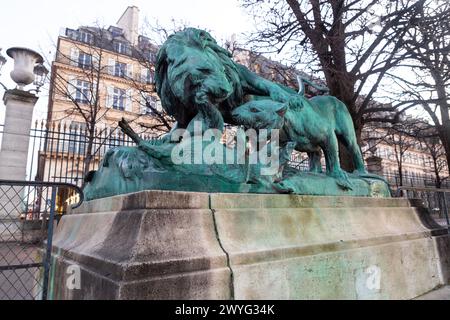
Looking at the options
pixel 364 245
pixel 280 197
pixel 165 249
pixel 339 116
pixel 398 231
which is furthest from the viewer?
pixel 339 116

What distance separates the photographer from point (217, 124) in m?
2.81

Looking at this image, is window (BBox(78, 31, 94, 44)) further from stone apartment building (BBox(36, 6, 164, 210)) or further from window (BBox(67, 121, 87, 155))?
window (BBox(67, 121, 87, 155))

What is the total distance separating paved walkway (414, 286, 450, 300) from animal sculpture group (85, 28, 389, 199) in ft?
3.67

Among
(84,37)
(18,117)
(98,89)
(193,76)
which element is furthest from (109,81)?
(193,76)

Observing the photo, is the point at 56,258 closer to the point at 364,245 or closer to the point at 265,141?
the point at 265,141

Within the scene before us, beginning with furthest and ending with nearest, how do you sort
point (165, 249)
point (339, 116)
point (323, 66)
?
point (323, 66), point (339, 116), point (165, 249)

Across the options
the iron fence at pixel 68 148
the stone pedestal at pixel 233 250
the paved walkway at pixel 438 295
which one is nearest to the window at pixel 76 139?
the iron fence at pixel 68 148

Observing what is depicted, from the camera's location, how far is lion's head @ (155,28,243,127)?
9.02 ft

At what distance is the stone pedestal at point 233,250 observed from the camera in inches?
68.2

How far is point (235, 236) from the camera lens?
213 centimetres

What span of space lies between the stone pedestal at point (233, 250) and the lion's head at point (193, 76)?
3.36 ft

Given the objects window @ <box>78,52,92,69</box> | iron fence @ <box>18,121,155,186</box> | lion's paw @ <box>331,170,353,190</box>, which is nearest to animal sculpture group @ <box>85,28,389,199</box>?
lion's paw @ <box>331,170,353,190</box>
